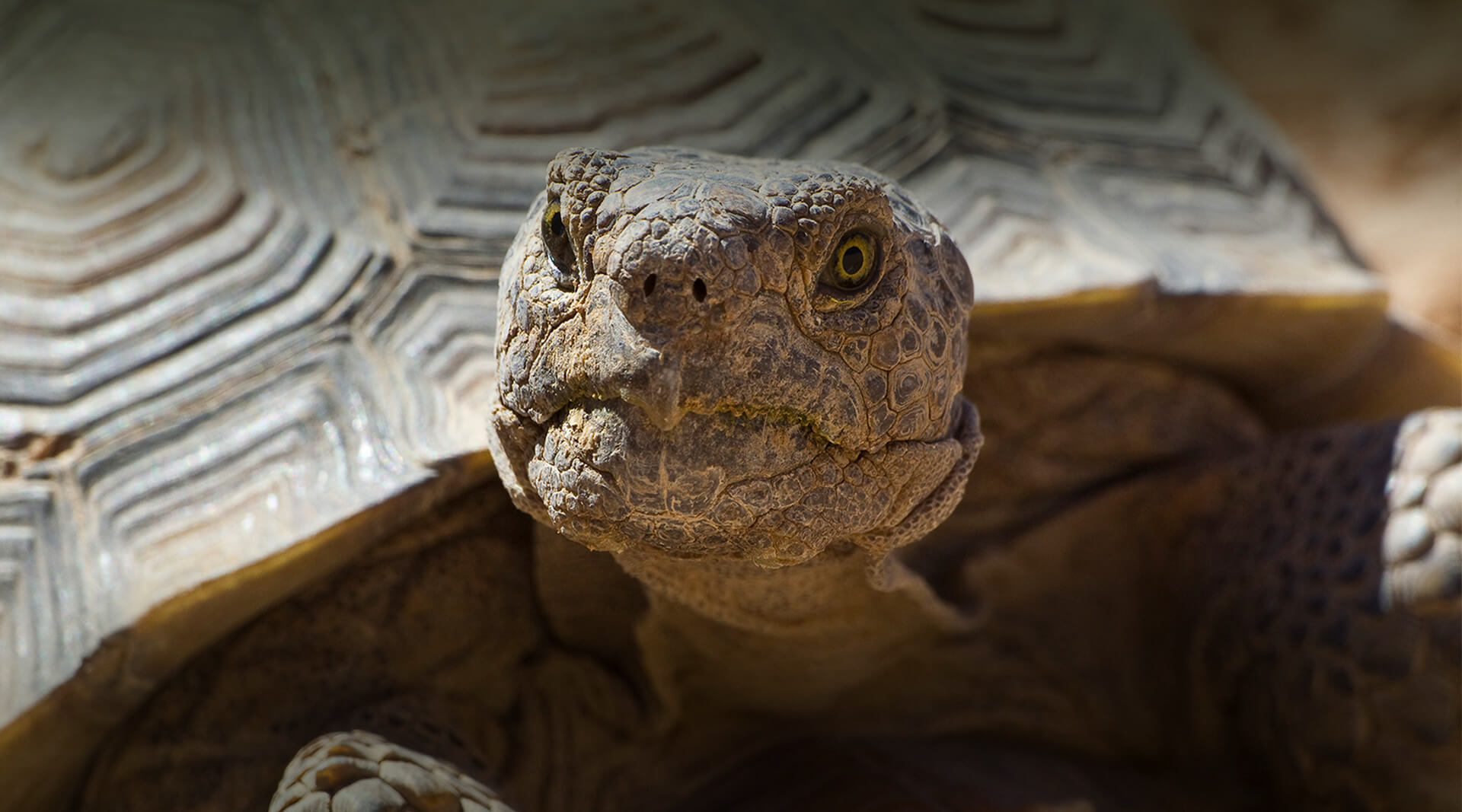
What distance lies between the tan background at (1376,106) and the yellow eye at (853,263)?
9.33ft

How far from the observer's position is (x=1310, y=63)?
5344 millimetres

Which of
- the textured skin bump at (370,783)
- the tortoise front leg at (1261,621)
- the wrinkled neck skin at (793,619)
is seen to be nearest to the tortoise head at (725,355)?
the wrinkled neck skin at (793,619)

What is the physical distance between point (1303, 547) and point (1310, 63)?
4.00 m

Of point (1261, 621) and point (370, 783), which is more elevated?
point (370, 783)

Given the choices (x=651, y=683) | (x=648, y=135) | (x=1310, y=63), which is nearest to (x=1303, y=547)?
(x=651, y=683)

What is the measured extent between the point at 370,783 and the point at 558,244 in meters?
0.72

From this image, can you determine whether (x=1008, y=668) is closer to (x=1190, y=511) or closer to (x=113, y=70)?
(x=1190, y=511)

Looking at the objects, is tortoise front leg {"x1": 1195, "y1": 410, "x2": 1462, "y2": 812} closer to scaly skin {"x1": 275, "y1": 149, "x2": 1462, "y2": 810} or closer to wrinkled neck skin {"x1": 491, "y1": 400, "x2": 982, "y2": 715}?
scaly skin {"x1": 275, "y1": 149, "x2": 1462, "y2": 810}

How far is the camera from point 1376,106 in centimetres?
489

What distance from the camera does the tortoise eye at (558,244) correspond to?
123 centimetres

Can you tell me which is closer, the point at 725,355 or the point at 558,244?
the point at 725,355

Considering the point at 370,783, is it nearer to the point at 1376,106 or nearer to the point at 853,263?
the point at 853,263

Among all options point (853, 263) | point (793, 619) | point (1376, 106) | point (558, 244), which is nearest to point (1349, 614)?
point (793, 619)

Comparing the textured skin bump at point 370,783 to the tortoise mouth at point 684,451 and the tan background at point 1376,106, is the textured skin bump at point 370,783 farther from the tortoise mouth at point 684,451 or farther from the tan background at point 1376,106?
the tan background at point 1376,106
